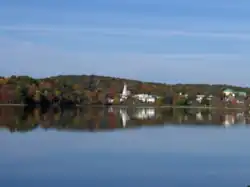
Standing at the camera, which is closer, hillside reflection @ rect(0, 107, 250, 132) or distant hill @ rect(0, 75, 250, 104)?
hillside reflection @ rect(0, 107, 250, 132)

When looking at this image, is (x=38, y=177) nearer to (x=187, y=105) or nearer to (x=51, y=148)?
(x=51, y=148)

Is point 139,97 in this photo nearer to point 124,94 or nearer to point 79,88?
point 124,94

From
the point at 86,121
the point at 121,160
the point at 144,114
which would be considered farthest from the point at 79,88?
the point at 121,160

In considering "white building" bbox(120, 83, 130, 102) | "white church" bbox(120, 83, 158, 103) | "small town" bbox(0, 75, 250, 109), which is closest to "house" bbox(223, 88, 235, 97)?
"small town" bbox(0, 75, 250, 109)

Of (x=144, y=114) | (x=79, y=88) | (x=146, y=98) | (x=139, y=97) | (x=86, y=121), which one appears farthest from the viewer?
(x=139, y=97)

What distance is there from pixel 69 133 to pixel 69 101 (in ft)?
124

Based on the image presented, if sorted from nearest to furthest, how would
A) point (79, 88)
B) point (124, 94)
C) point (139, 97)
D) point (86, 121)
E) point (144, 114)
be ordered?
point (86, 121) < point (144, 114) < point (79, 88) < point (124, 94) < point (139, 97)

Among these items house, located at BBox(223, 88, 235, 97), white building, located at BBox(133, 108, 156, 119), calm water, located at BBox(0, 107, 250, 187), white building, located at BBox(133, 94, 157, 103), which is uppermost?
house, located at BBox(223, 88, 235, 97)

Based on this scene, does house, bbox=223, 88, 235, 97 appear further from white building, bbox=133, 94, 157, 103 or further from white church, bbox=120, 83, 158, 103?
white building, bbox=133, 94, 157, 103

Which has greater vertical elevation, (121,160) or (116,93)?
(116,93)

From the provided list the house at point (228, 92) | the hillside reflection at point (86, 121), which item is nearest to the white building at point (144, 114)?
the hillside reflection at point (86, 121)

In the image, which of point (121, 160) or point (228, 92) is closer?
point (121, 160)

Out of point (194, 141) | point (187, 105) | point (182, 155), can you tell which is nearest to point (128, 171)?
point (182, 155)

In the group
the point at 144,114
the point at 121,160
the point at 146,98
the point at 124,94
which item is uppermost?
the point at 124,94
